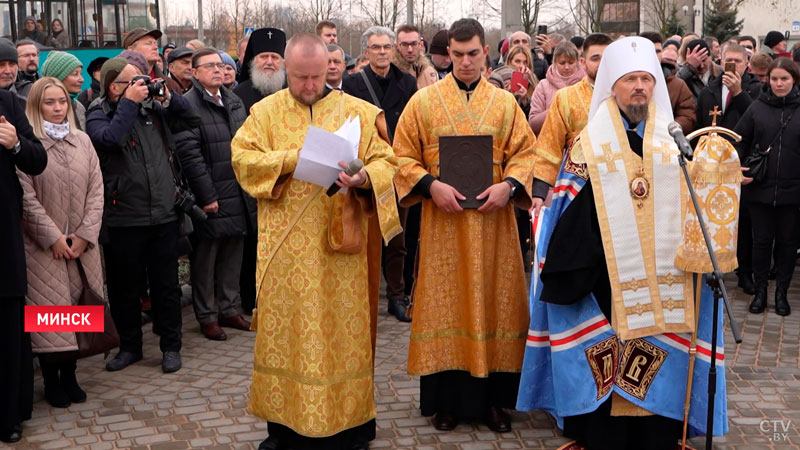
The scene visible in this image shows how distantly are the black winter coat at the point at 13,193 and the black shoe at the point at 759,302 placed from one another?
5.99 metres

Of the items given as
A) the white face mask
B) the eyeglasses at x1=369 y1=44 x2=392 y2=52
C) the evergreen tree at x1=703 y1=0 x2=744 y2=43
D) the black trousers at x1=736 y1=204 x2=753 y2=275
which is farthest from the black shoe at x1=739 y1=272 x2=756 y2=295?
the evergreen tree at x1=703 y1=0 x2=744 y2=43

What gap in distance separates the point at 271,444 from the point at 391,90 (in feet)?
12.7

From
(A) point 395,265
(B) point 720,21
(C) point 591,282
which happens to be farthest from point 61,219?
(B) point 720,21

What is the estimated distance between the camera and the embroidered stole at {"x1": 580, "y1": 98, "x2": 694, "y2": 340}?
15.7ft

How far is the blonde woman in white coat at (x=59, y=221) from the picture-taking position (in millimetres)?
5914

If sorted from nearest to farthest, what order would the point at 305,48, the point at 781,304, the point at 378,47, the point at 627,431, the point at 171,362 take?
1. the point at 305,48
2. the point at 627,431
3. the point at 171,362
4. the point at 378,47
5. the point at 781,304

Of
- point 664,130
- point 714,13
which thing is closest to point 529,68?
point 664,130

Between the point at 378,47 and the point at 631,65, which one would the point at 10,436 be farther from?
the point at 378,47

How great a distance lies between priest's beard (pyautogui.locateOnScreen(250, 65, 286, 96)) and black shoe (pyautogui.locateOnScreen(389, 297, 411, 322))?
6.87 feet

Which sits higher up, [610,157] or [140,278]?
[610,157]

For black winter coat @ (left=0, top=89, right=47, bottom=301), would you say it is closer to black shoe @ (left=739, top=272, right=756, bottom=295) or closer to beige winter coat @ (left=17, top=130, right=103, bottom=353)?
beige winter coat @ (left=17, top=130, right=103, bottom=353)

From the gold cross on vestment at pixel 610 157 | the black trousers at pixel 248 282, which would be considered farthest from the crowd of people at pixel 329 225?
the black trousers at pixel 248 282

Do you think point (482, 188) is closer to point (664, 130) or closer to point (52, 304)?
point (664, 130)

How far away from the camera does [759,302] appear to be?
8297mm
